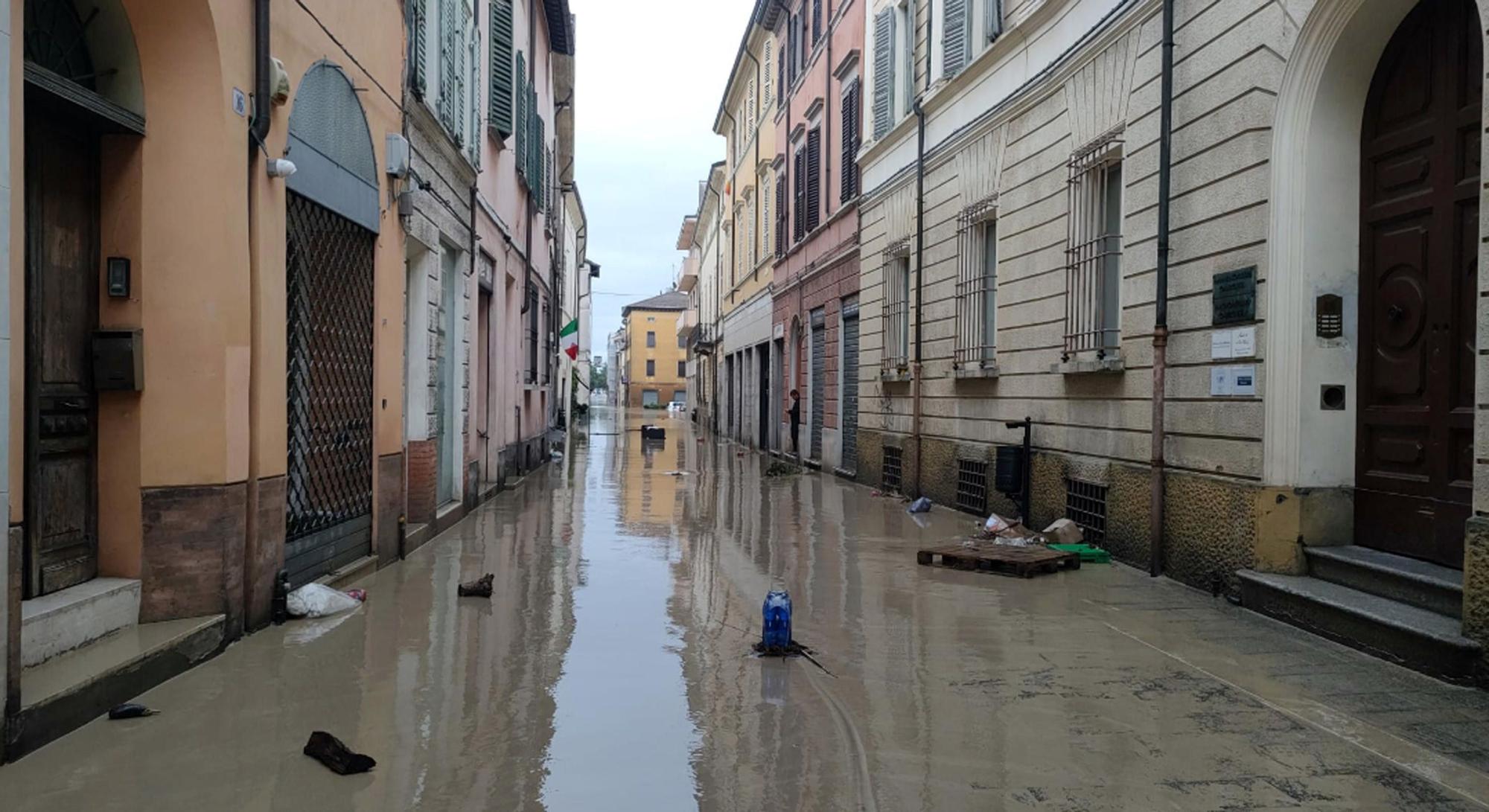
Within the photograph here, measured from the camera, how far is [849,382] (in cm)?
1859

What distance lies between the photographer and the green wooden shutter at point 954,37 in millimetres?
12758

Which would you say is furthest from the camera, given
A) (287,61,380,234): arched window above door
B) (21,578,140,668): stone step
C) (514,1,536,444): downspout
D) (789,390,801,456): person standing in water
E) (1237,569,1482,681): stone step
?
(789,390,801,456): person standing in water

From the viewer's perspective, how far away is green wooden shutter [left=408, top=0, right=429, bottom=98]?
29.9 ft

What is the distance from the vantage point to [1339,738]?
432 centimetres

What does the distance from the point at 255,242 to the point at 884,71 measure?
39.4 ft

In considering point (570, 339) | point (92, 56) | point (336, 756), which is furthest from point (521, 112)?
point (570, 339)

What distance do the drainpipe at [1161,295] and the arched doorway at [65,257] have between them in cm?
665

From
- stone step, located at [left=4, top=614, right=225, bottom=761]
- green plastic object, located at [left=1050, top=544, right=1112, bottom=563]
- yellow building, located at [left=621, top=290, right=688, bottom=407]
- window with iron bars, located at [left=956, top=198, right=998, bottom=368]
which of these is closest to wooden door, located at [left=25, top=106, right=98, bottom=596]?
stone step, located at [left=4, top=614, right=225, bottom=761]

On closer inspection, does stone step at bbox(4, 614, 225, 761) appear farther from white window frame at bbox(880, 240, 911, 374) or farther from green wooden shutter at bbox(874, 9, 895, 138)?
green wooden shutter at bbox(874, 9, 895, 138)

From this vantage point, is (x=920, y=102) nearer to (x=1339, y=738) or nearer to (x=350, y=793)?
(x=1339, y=738)

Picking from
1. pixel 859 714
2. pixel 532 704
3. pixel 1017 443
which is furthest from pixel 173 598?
pixel 1017 443

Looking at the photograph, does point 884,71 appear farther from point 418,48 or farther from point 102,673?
point 102,673

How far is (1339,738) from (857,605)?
3284 millimetres

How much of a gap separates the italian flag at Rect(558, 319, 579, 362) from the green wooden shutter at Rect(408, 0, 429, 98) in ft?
57.7
